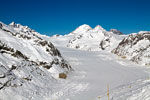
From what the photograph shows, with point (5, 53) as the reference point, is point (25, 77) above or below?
below

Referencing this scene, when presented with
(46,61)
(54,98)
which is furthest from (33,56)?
(54,98)

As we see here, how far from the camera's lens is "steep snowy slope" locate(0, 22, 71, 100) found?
1139cm

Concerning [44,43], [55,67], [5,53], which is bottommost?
[55,67]

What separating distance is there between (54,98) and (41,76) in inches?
196

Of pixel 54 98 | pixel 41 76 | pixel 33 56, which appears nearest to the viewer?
pixel 54 98

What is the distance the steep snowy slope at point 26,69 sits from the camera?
11.4 metres

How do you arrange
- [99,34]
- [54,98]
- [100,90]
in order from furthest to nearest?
[99,34], [100,90], [54,98]

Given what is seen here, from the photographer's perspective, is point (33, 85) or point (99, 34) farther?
point (99, 34)

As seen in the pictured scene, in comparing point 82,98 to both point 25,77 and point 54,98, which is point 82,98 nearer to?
point 54,98

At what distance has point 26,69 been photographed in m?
15.5

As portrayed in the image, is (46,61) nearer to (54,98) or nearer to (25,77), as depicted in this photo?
(25,77)

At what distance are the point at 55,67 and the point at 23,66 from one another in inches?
220

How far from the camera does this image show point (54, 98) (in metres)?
12.1

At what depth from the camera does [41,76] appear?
16469mm
